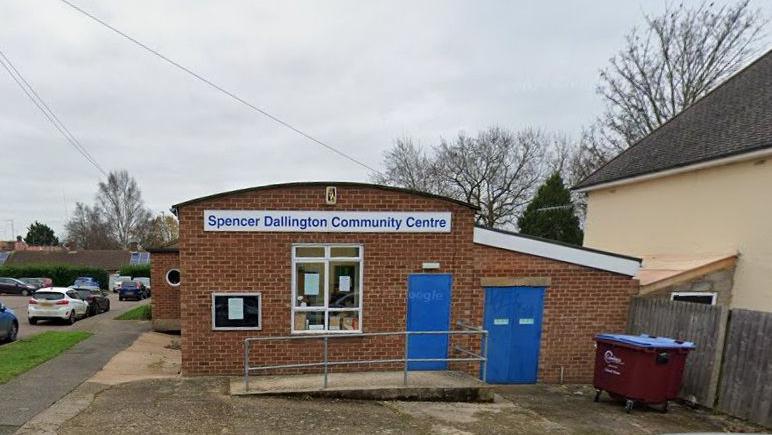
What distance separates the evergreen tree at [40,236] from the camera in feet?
306

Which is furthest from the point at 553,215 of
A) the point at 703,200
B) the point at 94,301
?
the point at 94,301

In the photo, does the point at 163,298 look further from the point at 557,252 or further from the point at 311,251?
the point at 557,252

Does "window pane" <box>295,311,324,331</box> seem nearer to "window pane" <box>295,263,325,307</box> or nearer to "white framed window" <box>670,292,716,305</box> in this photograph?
"window pane" <box>295,263,325,307</box>

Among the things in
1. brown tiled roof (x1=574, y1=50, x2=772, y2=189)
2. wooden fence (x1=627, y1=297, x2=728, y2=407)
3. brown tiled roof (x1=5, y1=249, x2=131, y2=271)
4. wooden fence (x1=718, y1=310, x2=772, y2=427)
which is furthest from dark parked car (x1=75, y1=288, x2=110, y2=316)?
brown tiled roof (x1=5, y1=249, x2=131, y2=271)

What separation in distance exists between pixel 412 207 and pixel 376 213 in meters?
0.67

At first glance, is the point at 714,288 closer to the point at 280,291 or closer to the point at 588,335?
the point at 588,335

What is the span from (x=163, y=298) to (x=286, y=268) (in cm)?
1052

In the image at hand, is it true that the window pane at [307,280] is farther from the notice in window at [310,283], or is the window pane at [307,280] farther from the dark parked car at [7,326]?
the dark parked car at [7,326]

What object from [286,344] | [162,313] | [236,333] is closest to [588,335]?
[286,344]

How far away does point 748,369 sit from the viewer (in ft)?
22.8

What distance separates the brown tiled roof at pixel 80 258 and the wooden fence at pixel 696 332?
227ft

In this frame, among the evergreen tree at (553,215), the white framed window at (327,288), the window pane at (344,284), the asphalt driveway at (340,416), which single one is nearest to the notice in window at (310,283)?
the white framed window at (327,288)

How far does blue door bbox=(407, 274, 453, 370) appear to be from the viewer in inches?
338

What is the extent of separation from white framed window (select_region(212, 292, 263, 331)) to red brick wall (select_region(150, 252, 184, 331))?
945 cm
